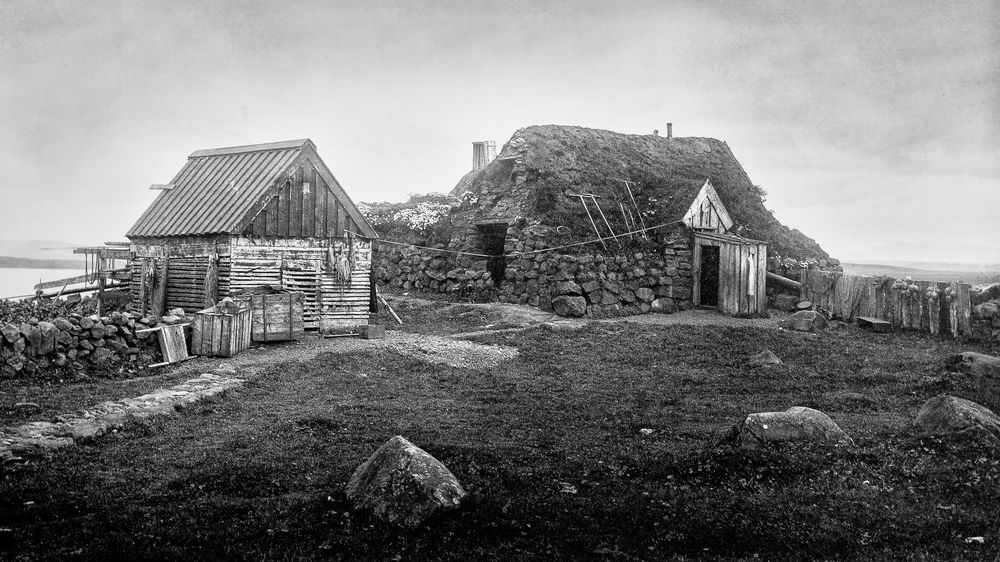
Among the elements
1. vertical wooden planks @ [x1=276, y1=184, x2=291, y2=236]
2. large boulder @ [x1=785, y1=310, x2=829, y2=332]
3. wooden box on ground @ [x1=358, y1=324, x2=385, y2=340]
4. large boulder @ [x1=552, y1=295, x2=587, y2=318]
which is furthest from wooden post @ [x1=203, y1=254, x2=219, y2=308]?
large boulder @ [x1=785, y1=310, x2=829, y2=332]

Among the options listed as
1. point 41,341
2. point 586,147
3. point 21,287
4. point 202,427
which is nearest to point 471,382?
point 202,427

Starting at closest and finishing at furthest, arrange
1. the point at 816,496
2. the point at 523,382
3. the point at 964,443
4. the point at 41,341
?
the point at 816,496 < the point at 964,443 < the point at 41,341 < the point at 523,382

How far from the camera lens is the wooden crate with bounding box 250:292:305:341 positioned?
693 inches

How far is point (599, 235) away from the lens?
26.9m

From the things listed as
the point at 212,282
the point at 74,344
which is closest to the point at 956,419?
the point at 74,344

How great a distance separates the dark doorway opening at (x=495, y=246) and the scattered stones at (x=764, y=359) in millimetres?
13557

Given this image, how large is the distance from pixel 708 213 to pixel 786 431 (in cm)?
2116

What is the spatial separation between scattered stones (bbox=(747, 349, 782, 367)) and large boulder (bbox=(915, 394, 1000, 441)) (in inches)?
265

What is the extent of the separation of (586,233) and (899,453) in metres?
18.9

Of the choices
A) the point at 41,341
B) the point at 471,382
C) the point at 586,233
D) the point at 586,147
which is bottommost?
the point at 471,382

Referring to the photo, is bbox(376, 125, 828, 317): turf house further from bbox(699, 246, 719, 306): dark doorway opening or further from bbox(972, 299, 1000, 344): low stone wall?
bbox(972, 299, 1000, 344): low stone wall

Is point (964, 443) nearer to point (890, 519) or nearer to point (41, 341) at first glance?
point (890, 519)

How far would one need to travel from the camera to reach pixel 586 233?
26.8 m

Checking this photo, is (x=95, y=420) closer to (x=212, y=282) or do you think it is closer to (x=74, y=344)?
(x=74, y=344)
